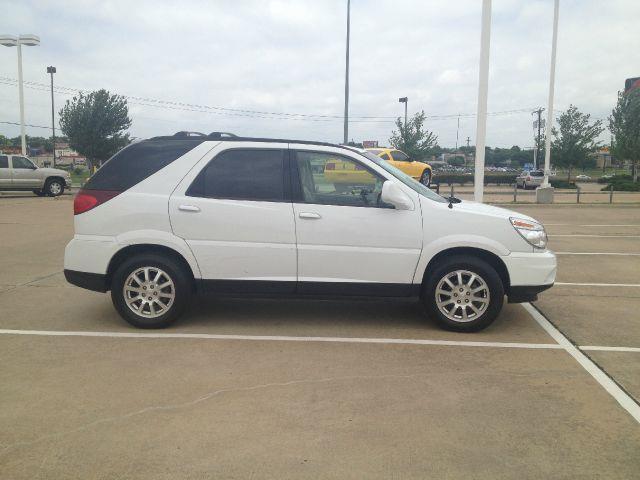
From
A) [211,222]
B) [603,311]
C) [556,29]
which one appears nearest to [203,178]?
[211,222]

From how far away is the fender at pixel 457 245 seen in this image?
5371 mm

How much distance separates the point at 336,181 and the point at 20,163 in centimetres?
2282

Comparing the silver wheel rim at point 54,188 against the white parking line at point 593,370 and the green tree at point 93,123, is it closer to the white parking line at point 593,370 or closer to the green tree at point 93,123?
the green tree at point 93,123

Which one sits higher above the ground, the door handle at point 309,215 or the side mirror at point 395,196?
the side mirror at point 395,196

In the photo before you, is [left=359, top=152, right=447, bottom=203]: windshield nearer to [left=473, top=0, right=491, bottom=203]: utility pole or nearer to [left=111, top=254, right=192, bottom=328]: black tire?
[left=111, top=254, right=192, bottom=328]: black tire

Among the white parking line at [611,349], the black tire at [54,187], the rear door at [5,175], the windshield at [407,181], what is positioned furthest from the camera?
the black tire at [54,187]

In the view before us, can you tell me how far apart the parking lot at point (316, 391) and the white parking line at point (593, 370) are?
0.02 meters

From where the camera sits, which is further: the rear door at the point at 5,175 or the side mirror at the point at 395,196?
the rear door at the point at 5,175

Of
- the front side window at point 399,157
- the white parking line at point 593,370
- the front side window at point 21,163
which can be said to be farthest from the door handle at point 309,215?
the front side window at point 21,163

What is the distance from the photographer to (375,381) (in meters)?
4.30

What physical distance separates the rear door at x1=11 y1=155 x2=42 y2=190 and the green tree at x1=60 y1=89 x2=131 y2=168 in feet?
55.4

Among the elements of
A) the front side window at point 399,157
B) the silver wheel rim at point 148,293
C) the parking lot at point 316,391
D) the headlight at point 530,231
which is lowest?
the parking lot at point 316,391

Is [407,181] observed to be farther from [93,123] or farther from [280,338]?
[93,123]

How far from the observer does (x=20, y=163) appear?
79.6 feet
